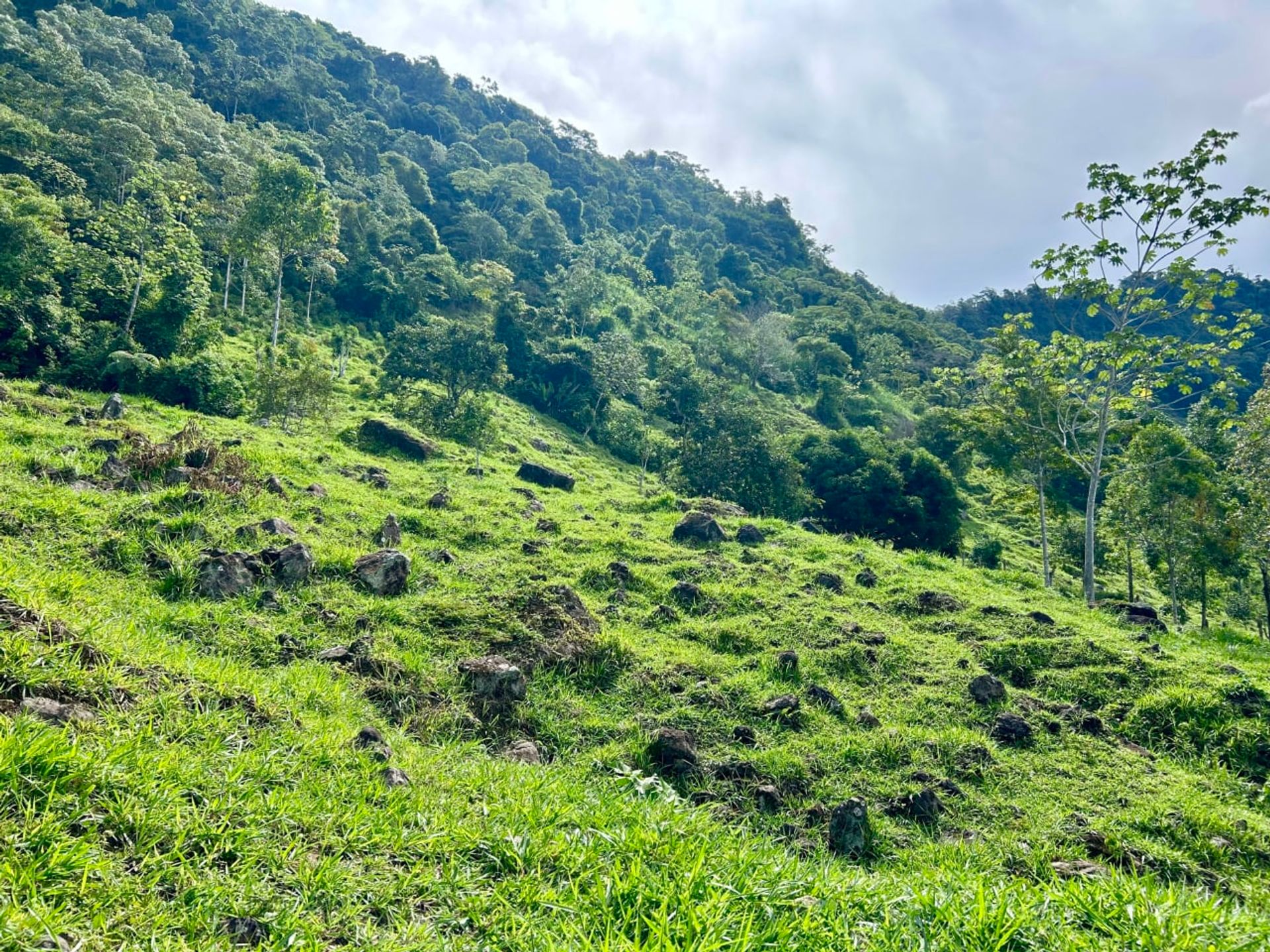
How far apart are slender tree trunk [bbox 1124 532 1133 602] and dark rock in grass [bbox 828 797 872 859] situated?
968 inches

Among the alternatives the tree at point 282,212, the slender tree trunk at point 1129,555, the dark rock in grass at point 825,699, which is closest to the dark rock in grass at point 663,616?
the dark rock in grass at point 825,699

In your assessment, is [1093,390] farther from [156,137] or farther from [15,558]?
[156,137]

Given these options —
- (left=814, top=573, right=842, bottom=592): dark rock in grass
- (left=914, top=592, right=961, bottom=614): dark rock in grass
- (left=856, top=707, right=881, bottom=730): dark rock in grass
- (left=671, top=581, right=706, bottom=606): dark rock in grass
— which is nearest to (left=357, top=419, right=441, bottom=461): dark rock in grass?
(left=671, top=581, right=706, bottom=606): dark rock in grass

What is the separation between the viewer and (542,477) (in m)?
21.0

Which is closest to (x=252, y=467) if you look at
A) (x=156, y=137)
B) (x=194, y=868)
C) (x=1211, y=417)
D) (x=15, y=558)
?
(x=15, y=558)

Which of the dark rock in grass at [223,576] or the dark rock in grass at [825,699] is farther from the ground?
the dark rock in grass at [825,699]

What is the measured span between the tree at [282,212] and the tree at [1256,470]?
37.4 metres

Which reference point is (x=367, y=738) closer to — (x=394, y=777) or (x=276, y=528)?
(x=394, y=777)

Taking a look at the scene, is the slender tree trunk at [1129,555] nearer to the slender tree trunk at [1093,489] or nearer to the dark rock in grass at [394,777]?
the slender tree trunk at [1093,489]

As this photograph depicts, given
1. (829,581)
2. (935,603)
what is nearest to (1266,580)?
(935,603)

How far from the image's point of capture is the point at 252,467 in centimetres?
1195

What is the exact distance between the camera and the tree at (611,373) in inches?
1665

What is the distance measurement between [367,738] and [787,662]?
5.46m

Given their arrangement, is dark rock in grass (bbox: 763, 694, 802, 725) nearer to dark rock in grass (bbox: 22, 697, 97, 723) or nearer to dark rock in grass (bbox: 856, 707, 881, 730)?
dark rock in grass (bbox: 856, 707, 881, 730)
